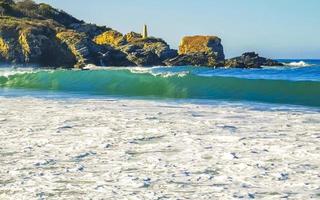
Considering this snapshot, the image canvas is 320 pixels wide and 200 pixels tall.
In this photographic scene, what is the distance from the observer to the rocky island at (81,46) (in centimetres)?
6156

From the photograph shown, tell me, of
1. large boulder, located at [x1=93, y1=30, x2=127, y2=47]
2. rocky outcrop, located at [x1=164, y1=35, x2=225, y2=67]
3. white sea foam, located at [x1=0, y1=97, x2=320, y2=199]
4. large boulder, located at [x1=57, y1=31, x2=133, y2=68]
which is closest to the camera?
white sea foam, located at [x1=0, y1=97, x2=320, y2=199]

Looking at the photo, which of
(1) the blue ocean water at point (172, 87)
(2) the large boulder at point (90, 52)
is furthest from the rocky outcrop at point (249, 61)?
(1) the blue ocean water at point (172, 87)

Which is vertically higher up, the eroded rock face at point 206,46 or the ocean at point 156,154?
the eroded rock face at point 206,46

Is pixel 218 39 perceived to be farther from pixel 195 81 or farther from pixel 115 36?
pixel 195 81

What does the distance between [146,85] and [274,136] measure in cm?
1659

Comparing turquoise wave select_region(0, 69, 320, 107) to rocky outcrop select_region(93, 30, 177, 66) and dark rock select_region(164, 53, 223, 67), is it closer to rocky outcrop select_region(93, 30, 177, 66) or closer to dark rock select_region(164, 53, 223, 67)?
rocky outcrop select_region(93, 30, 177, 66)

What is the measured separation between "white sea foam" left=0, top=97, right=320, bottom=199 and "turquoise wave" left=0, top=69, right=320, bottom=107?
9326mm

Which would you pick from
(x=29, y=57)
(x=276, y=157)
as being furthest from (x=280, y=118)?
(x=29, y=57)

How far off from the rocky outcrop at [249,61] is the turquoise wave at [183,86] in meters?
40.0

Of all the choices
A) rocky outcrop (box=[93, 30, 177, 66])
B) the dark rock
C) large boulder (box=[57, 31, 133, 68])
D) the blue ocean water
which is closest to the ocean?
the blue ocean water

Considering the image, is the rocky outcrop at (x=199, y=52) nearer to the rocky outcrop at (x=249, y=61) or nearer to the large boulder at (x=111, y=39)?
the rocky outcrop at (x=249, y=61)

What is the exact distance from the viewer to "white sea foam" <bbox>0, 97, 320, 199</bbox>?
16.3 feet

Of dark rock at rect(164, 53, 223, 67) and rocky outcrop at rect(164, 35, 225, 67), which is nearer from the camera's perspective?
dark rock at rect(164, 53, 223, 67)

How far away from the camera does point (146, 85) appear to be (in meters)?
24.6
